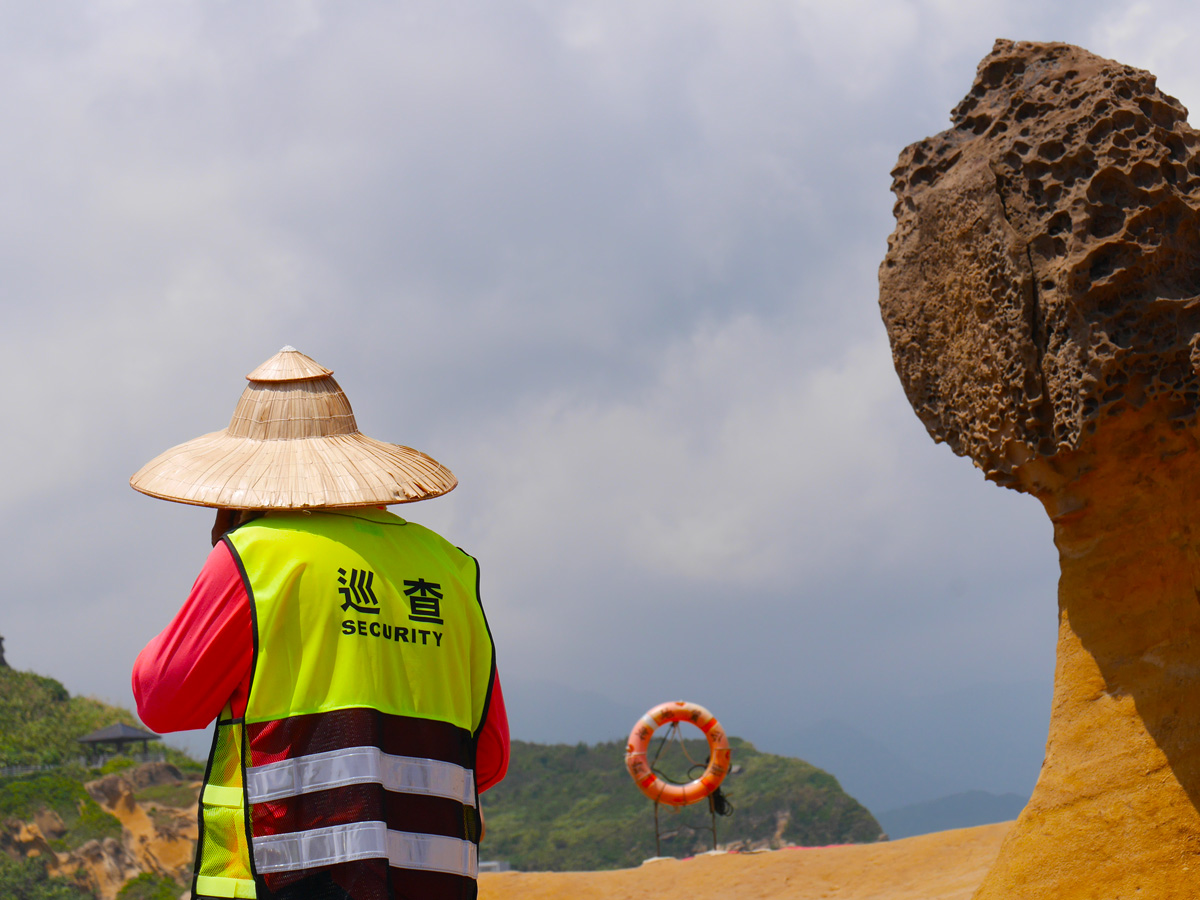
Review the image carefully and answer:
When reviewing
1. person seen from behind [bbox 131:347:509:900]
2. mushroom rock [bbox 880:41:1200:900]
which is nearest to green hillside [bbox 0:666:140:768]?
mushroom rock [bbox 880:41:1200:900]

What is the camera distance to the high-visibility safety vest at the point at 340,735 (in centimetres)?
231

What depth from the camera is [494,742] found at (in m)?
2.83

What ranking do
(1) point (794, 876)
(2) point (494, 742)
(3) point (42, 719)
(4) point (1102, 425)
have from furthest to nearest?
(3) point (42, 719)
(1) point (794, 876)
(4) point (1102, 425)
(2) point (494, 742)

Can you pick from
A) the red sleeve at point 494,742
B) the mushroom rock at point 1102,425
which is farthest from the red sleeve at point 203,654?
the mushroom rock at point 1102,425

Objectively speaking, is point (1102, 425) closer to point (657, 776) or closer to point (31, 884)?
point (657, 776)

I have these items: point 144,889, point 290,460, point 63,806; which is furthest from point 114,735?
point 290,460

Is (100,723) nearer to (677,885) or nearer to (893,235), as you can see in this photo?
(677,885)

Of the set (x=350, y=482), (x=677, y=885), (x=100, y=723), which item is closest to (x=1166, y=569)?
(x=350, y=482)

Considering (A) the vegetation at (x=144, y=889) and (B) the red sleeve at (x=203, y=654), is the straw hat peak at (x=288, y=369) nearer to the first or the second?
(B) the red sleeve at (x=203, y=654)

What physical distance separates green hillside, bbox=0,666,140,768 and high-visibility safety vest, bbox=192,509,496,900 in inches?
752

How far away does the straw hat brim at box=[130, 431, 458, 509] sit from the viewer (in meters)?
2.51

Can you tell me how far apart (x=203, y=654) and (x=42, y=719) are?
21158 mm

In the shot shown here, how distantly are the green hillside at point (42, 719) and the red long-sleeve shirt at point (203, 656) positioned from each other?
750 inches

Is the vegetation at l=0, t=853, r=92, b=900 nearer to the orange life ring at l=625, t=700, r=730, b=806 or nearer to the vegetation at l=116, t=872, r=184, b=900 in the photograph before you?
the vegetation at l=116, t=872, r=184, b=900
